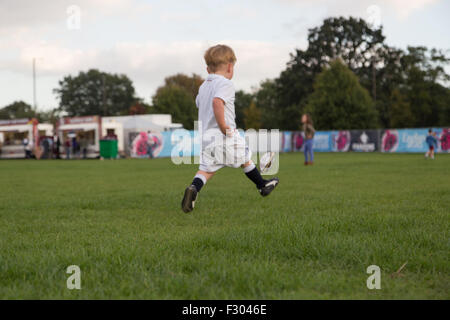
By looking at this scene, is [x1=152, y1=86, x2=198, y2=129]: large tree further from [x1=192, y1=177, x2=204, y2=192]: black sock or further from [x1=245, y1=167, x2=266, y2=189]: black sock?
[x1=192, y1=177, x2=204, y2=192]: black sock

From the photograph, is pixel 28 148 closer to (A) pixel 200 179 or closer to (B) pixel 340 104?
(B) pixel 340 104

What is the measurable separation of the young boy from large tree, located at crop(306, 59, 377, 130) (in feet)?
169

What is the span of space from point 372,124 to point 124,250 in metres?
55.5

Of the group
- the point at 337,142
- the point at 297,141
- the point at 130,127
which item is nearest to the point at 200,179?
the point at 130,127

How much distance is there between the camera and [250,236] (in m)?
4.27

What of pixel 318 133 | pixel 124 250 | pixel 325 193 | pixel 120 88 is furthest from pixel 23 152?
pixel 120 88

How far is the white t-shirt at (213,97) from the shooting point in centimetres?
521

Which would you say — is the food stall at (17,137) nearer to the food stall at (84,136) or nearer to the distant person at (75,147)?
the food stall at (84,136)

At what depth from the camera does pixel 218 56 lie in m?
5.36

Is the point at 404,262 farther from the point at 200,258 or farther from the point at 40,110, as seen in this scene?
the point at 40,110

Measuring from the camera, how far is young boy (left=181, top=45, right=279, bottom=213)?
5250 mm

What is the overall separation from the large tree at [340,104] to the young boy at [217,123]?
169 feet

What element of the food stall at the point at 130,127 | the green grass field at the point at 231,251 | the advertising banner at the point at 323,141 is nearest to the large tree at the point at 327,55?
the advertising banner at the point at 323,141

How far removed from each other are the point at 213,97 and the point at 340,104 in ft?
174
